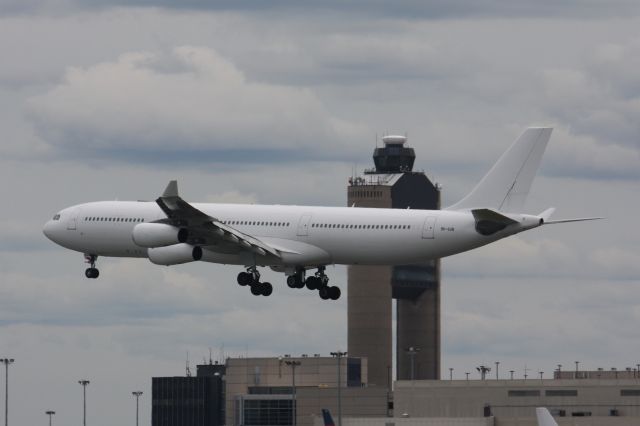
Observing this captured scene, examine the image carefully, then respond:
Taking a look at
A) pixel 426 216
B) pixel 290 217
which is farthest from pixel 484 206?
pixel 290 217

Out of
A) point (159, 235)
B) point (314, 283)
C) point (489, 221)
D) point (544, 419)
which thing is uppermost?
point (489, 221)

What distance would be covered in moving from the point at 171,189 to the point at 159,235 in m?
3.91

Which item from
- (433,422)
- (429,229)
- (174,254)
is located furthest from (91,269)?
(433,422)

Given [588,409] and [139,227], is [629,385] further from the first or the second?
[139,227]

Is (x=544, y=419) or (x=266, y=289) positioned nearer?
(x=544, y=419)

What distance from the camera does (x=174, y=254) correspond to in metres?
128

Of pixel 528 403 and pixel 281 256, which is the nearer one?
pixel 281 256

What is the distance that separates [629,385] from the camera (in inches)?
7731

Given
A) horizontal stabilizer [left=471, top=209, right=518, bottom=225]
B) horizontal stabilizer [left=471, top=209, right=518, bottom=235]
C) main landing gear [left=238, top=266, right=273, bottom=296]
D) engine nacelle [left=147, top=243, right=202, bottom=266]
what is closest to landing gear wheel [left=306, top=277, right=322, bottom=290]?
main landing gear [left=238, top=266, right=273, bottom=296]

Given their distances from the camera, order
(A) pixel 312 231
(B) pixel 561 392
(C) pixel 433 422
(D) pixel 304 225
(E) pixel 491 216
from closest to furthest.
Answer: (E) pixel 491 216 → (A) pixel 312 231 → (D) pixel 304 225 → (C) pixel 433 422 → (B) pixel 561 392

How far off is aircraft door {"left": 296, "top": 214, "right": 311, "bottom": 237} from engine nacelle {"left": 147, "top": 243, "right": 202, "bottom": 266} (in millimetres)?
6929

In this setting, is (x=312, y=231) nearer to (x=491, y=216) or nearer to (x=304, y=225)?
(x=304, y=225)

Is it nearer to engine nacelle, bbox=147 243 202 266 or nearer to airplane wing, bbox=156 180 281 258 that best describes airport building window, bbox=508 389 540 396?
airplane wing, bbox=156 180 281 258

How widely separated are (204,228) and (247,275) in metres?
6.38
